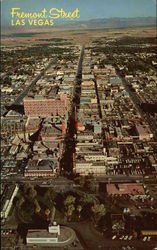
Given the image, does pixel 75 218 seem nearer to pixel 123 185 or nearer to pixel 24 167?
pixel 123 185

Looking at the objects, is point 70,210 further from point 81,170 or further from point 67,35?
point 67,35

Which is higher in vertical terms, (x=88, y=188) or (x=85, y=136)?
(x=85, y=136)

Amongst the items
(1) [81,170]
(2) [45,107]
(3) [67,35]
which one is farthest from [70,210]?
(3) [67,35]

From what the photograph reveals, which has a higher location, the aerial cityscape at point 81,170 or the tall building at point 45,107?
the tall building at point 45,107

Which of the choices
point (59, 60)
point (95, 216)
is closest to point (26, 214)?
point (95, 216)

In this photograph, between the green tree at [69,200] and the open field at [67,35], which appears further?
the open field at [67,35]

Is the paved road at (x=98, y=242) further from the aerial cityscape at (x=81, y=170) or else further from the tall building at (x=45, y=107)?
the tall building at (x=45, y=107)

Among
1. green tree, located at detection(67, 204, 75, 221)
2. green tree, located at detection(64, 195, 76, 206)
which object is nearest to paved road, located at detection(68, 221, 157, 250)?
green tree, located at detection(67, 204, 75, 221)

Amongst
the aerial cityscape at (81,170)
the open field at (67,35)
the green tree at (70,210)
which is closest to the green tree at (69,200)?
the aerial cityscape at (81,170)

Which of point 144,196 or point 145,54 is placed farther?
point 145,54

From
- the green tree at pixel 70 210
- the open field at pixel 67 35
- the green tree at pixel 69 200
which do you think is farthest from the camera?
the open field at pixel 67 35

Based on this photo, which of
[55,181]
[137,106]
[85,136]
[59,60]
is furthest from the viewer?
[59,60]
